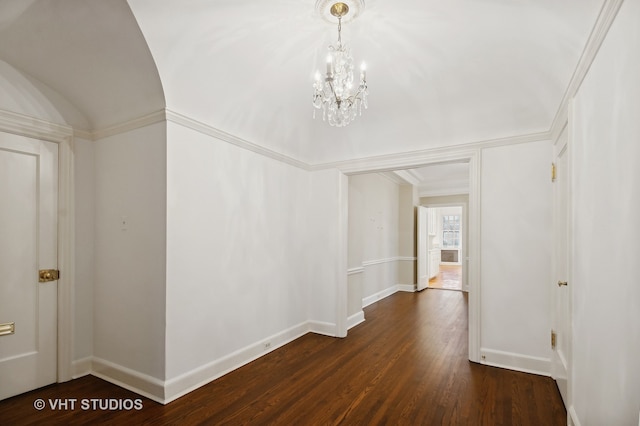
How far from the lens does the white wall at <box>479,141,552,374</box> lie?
10.1 feet

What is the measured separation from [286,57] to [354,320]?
3.56 m

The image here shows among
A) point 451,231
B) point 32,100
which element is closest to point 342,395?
point 32,100

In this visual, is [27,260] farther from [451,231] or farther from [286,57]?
[451,231]

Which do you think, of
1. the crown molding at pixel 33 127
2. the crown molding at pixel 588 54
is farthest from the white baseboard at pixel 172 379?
the crown molding at pixel 588 54

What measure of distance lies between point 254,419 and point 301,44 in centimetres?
288

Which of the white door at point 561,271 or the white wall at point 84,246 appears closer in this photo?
the white door at point 561,271

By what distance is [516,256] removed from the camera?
3.19m

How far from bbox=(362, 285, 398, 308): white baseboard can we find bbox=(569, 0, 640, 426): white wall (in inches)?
156

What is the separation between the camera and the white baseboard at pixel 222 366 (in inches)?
101

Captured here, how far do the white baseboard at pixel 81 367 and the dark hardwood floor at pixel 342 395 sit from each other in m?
0.08

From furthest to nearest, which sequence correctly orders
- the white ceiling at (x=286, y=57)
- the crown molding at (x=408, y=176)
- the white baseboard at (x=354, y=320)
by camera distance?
the crown molding at (x=408, y=176)
the white baseboard at (x=354, y=320)
the white ceiling at (x=286, y=57)

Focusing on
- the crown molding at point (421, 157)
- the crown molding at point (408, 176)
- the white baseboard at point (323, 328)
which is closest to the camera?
the crown molding at point (421, 157)

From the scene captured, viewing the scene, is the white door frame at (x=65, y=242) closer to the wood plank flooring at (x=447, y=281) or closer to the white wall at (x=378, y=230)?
the white wall at (x=378, y=230)

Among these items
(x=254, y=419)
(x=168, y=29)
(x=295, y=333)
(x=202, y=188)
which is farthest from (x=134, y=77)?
(x=295, y=333)
